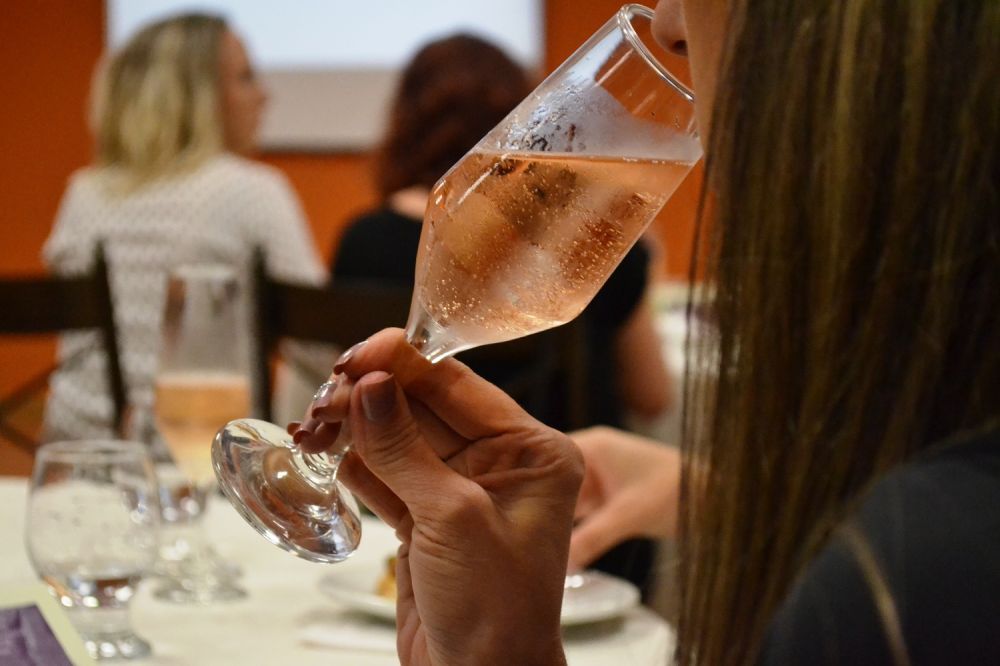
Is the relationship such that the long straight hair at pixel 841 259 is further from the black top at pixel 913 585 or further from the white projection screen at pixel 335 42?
the white projection screen at pixel 335 42

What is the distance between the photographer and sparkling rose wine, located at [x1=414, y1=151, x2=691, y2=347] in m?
0.69

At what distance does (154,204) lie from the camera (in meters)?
2.80

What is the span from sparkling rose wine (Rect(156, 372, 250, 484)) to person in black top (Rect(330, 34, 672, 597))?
43.6 inches

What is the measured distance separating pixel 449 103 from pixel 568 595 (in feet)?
5.07

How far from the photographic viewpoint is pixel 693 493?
689mm

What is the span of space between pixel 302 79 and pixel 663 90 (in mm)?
4794

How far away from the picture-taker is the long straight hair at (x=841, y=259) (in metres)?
0.48

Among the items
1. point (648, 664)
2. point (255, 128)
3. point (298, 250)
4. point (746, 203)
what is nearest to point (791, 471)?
point (746, 203)

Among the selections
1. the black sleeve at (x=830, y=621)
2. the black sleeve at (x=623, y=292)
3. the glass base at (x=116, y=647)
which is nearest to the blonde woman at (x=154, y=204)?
the black sleeve at (x=623, y=292)

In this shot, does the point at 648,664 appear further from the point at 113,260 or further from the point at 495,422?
the point at 113,260

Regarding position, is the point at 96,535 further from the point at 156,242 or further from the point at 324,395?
the point at 156,242

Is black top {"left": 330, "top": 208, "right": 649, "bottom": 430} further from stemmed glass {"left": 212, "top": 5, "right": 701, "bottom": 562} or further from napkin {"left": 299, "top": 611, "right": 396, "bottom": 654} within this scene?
stemmed glass {"left": 212, "top": 5, "right": 701, "bottom": 562}

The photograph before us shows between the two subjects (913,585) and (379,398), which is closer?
(913,585)

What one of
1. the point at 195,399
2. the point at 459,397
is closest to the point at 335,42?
the point at 195,399
